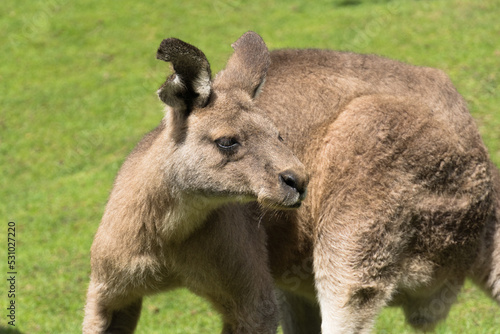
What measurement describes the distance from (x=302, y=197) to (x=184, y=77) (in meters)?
1.05

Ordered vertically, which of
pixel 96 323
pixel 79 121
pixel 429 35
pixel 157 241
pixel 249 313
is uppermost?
pixel 157 241

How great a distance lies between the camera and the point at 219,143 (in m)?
4.32

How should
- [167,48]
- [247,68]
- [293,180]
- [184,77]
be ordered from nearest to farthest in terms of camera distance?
1. [167,48]
2. [293,180]
3. [184,77]
4. [247,68]

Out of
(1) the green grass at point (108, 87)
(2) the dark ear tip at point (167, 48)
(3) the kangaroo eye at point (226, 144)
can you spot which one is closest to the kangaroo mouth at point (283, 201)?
(3) the kangaroo eye at point (226, 144)

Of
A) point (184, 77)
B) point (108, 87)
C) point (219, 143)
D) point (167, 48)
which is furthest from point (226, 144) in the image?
point (108, 87)

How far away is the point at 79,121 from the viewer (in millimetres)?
15125

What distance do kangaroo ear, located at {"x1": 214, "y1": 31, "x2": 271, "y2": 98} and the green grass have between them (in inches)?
152

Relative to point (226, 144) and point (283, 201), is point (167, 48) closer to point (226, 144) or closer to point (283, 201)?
point (226, 144)

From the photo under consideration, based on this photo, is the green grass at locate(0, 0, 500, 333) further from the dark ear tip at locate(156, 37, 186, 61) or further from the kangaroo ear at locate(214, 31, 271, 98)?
the dark ear tip at locate(156, 37, 186, 61)

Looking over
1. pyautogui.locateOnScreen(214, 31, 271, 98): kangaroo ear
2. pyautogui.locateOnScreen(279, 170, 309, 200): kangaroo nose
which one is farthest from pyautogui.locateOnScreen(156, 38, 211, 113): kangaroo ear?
pyautogui.locateOnScreen(279, 170, 309, 200): kangaroo nose

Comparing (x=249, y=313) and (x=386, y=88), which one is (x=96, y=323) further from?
Answer: (x=386, y=88)

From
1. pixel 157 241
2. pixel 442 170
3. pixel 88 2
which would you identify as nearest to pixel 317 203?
pixel 442 170

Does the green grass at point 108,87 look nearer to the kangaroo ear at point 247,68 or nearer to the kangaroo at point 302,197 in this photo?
the kangaroo at point 302,197

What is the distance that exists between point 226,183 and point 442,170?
79.1 inches
